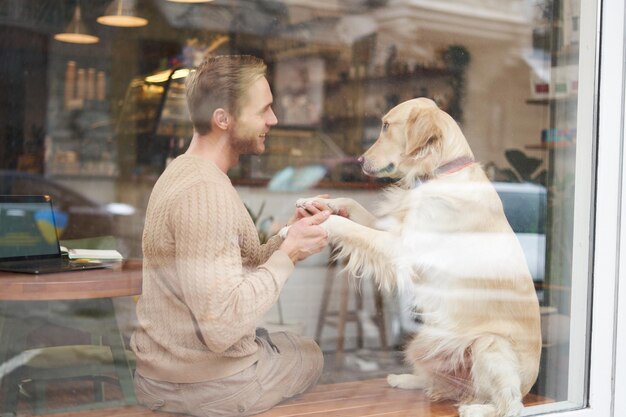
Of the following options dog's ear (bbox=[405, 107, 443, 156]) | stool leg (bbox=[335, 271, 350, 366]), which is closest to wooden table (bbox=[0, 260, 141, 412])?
stool leg (bbox=[335, 271, 350, 366])

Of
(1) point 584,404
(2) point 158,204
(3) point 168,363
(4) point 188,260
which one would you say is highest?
(2) point 158,204

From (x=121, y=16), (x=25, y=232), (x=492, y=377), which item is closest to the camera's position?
(x=492, y=377)

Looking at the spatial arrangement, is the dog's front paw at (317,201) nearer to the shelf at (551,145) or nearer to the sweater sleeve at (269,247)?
the sweater sleeve at (269,247)

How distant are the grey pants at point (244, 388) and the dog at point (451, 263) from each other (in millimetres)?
345

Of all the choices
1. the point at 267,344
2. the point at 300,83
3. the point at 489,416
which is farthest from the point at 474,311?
the point at 300,83

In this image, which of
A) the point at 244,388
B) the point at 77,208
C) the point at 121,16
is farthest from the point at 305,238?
the point at 121,16

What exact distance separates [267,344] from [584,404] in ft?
3.50

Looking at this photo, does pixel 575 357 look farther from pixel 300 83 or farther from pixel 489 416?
pixel 300 83

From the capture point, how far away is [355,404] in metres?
2.10

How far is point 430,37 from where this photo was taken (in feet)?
9.80

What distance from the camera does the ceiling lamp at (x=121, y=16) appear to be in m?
6.48

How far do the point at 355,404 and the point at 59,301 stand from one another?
104 cm

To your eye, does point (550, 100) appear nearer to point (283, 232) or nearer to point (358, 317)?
point (358, 317)

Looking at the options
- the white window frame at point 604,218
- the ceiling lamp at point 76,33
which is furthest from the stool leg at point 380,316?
the ceiling lamp at point 76,33
